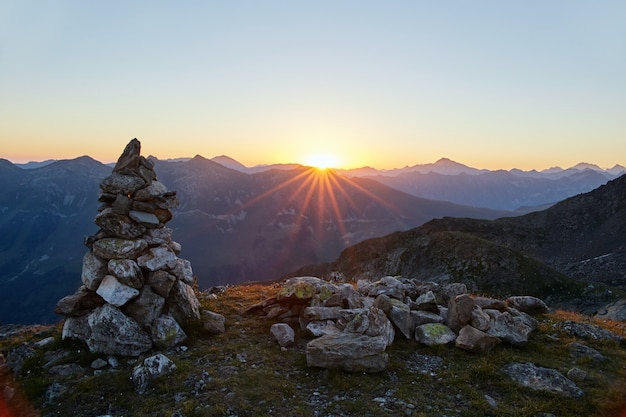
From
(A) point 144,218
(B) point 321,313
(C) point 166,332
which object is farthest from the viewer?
(A) point 144,218

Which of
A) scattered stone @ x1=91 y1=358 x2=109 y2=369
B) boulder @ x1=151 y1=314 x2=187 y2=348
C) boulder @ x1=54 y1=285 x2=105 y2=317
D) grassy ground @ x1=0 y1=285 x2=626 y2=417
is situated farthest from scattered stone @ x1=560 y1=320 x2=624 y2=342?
boulder @ x1=54 y1=285 x2=105 y2=317

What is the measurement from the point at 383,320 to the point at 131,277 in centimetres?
1198

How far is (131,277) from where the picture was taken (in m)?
16.9

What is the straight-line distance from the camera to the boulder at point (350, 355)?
1398 centimetres

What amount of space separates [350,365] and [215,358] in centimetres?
579

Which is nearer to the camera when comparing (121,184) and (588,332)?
(588,332)

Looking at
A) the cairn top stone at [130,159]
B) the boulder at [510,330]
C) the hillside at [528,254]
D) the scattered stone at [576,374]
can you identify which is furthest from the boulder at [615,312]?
the cairn top stone at [130,159]

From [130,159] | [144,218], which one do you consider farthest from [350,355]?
[130,159]

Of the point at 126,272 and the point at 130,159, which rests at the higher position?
the point at 130,159

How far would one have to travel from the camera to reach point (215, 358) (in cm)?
1534

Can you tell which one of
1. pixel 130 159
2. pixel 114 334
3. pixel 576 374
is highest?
pixel 130 159

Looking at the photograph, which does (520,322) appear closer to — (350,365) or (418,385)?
(418,385)

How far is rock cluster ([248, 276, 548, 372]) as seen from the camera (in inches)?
563

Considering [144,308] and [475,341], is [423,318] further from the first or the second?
[144,308]
